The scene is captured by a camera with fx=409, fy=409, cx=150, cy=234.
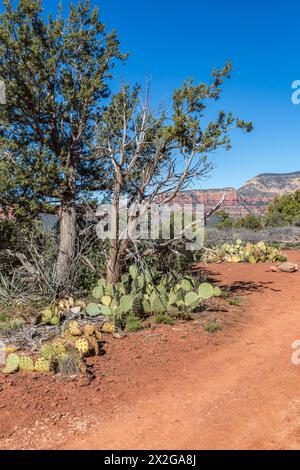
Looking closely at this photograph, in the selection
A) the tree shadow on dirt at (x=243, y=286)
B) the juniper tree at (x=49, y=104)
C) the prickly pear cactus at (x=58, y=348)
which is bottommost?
the tree shadow on dirt at (x=243, y=286)

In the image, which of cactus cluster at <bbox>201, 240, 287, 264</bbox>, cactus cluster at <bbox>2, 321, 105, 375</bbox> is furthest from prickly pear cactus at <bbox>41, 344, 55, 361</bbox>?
cactus cluster at <bbox>201, 240, 287, 264</bbox>

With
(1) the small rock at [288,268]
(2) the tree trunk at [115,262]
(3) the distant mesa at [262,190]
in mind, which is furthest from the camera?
(3) the distant mesa at [262,190]

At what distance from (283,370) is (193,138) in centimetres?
516

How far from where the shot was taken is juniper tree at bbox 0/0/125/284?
27.1 feet

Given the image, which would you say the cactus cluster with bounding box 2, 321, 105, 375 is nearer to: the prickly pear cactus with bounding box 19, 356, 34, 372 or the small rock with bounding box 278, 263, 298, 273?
the prickly pear cactus with bounding box 19, 356, 34, 372

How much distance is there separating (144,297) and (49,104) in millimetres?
4667

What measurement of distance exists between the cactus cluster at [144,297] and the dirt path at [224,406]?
3.69ft

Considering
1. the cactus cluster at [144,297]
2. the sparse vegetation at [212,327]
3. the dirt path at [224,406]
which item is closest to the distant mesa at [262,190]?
the cactus cluster at [144,297]

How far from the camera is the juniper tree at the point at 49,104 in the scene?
8250 millimetres

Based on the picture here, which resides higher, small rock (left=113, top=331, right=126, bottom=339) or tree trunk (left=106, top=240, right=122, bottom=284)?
tree trunk (left=106, top=240, right=122, bottom=284)

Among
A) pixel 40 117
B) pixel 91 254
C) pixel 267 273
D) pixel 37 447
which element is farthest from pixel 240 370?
pixel 267 273

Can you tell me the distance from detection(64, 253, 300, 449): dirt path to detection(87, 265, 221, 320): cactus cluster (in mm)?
1125

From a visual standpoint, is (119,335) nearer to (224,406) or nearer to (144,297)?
(144,297)

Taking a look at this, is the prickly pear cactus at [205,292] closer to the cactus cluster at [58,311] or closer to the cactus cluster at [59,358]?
the cactus cluster at [58,311]
